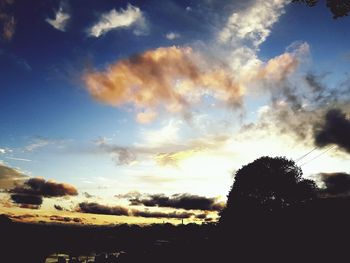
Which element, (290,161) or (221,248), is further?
(290,161)

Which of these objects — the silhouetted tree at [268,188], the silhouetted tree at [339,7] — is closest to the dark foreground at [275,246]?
the silhouetted tree at [339,7]

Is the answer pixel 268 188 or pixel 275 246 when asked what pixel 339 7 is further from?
pixel 268 188

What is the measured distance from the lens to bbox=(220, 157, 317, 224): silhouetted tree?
45375mm

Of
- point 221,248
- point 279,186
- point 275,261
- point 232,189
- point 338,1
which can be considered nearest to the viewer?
point 338,1

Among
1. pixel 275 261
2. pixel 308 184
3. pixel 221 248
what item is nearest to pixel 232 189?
pixel 308 184

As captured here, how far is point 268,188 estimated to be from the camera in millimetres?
45906

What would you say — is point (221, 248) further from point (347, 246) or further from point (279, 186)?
point (279, 186)

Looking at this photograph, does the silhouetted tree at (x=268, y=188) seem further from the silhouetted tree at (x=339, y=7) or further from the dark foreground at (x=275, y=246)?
the silhouetted tree at (x=339, y=7)

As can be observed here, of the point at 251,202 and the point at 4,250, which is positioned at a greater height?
the point at 251,202

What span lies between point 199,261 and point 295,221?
7.51m

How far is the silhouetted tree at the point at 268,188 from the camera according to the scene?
45.4 metres

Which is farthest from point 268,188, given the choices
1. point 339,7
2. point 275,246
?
point 339,7

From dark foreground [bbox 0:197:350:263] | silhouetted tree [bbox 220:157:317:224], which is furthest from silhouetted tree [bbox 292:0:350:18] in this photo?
silhouetted tree [bbox 220:157:317:224]

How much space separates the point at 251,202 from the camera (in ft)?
151
